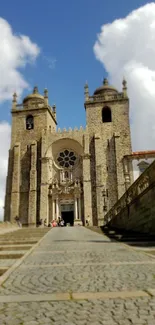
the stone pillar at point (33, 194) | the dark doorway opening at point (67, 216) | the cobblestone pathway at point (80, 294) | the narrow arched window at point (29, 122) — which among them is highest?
the narrow arched window at point (29, 122)

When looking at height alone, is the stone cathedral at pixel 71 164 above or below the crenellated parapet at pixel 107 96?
below

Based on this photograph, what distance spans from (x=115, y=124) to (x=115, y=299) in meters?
34.6

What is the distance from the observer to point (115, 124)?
120ft

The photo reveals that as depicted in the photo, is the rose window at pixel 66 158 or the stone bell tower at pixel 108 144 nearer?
the stone bell tower at pixel 108 144

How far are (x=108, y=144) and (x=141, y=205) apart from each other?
77.6 ft

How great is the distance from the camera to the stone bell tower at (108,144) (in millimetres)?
33031

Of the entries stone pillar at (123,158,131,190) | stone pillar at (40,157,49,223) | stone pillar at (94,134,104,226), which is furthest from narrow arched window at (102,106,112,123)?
stone pillar at (40,157,49,223)

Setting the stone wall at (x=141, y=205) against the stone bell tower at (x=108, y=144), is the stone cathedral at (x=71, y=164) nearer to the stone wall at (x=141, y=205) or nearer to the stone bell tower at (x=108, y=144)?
the stone bell tower at (x=108, y=144)

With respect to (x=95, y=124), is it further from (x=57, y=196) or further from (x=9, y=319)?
(x=9, y=319)

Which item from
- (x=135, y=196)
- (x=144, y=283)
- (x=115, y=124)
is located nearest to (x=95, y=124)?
(x=115, y=124)

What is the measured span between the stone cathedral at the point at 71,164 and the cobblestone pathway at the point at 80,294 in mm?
27836

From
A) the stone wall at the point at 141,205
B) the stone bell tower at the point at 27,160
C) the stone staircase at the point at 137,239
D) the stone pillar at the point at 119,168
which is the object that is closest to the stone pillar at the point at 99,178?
the stone pillar at the point at 119,168

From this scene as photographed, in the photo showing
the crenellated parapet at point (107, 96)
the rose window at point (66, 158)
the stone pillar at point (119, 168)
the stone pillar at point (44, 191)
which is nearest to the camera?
the stone pillar at point (119, 168)

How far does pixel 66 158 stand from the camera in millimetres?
37125
